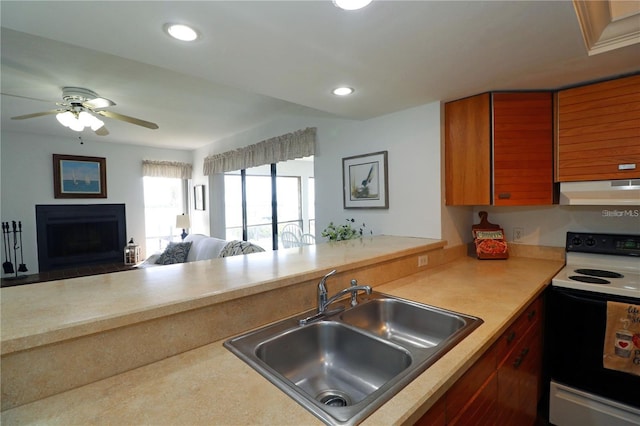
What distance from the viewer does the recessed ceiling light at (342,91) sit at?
1927mm

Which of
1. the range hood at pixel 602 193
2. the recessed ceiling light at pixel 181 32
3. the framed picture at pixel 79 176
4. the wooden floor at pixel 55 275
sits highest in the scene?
the recessed ceiling light at pixel 181 32

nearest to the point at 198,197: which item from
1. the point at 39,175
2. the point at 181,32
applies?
the point at 39,175

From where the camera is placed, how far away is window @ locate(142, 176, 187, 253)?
5.57 metres

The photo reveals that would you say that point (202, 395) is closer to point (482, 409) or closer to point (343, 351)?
point (343, 351)

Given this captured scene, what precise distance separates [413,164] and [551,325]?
140 centimetres

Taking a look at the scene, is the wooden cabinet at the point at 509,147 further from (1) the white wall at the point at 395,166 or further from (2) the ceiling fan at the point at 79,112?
(2) the ceiling fan at the point at 79,112

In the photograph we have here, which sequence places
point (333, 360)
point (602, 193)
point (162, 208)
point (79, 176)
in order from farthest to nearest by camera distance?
point (162, 208)
point (79, 176)
point (602, 193)
point (333, 360)

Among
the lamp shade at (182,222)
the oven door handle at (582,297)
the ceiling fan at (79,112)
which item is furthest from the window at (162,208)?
the oven door handle at (582,297)

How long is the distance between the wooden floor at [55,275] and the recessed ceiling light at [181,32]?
13.5ft

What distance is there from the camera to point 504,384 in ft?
4.19

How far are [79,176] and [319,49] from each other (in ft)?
17.0

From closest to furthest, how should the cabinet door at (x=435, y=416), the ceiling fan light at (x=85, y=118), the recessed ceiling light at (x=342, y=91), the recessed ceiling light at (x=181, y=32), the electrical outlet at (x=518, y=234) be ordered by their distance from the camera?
the cabinet door at (x=435, y=416) → the recessed ceiling light at (x=181, y=32) → the recessed ceiling light at (x=342, y=91) → the electrical outlet at (x=518, y=234) → the ceiling fan light at (x=85, y=118)

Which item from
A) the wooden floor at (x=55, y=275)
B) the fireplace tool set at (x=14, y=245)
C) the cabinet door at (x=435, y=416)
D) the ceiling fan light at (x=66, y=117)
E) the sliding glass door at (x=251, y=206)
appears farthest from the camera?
the sliding glass door at (x=251, y=206)

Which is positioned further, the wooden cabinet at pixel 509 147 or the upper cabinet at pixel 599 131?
the wooden cabinet at pixel 509 147
